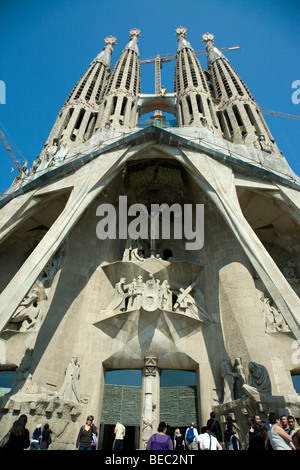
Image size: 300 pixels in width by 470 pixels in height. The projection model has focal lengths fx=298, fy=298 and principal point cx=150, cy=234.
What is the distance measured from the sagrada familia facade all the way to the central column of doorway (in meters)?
0.04

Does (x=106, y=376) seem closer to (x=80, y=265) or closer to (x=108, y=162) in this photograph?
(x=80, y=265)

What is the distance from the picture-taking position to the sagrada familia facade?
768 centimetres

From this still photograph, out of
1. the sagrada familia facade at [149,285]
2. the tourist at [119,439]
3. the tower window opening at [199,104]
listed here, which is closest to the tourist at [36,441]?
the sagrada familia facade at [149,285]

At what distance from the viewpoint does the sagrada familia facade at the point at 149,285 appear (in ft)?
25.2

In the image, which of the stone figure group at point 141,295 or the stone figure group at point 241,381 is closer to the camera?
the stone figure group at point 241,381

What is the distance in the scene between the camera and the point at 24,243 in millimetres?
11461

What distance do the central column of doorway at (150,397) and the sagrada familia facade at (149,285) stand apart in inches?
1.4

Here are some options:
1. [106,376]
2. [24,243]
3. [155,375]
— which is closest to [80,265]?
[24,243]

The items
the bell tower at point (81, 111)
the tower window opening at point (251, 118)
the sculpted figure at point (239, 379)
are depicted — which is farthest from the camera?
the bell tower at point (81, 111)

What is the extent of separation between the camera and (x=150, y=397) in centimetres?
920

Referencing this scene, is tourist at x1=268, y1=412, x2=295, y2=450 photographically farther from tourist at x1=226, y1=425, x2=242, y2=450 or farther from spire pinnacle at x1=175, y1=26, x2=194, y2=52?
spire pinnacle at x1=175, y1=26, x2=194, y2=52

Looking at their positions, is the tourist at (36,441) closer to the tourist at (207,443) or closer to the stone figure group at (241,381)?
the tourist at (207,443)

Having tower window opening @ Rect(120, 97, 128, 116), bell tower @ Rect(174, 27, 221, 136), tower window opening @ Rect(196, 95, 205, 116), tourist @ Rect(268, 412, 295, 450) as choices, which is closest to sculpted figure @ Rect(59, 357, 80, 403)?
tourist @ Rect(268, 412, 295, 450)

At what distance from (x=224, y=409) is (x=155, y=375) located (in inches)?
99.2
